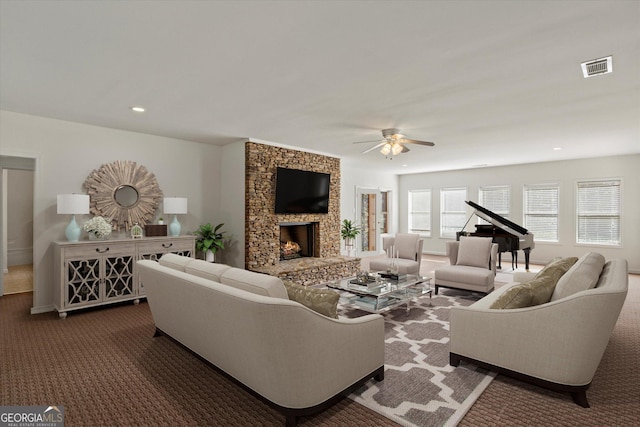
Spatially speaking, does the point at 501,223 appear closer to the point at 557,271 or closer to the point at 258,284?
the point at 557,271

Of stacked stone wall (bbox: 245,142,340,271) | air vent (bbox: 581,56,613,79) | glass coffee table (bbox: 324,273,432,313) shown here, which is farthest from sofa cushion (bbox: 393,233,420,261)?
air vent (bbox: 581,56,613,79)

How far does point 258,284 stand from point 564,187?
8434 mm

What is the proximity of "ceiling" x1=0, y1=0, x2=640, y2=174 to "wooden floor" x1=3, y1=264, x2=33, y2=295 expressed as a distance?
3196 mm

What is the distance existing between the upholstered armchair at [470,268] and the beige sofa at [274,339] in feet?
8.87

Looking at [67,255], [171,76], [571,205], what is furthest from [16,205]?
[571,205]

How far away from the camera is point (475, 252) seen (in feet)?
16.6

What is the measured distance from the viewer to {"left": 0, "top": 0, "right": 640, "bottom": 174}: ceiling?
2020 millimetres

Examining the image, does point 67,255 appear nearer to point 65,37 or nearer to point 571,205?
point 65,37

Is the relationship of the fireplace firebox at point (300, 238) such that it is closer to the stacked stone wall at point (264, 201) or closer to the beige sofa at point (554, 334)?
the stacked stone wall at point (264, 201)

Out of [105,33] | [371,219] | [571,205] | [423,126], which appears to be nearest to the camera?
[105,33]

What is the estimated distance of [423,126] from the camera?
463 cm

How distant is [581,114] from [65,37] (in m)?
5.44

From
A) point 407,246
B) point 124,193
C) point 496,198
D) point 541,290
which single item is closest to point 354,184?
point 407,246

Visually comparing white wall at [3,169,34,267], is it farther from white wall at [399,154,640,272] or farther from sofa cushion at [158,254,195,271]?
white wall at [399,154,640,272]
